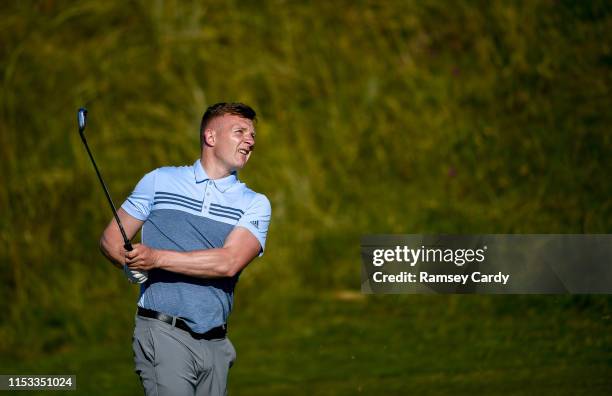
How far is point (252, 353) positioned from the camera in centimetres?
1155

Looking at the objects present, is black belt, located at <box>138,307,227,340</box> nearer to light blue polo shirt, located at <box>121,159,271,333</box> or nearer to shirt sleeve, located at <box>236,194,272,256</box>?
light blue polo shirt, located at <box>121,159,271,333</box>

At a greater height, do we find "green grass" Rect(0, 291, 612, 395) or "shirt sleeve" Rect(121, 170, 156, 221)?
"green grass" Rect(0, 291, 612, 395)

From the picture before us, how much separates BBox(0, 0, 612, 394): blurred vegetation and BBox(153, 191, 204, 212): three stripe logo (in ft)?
21.4

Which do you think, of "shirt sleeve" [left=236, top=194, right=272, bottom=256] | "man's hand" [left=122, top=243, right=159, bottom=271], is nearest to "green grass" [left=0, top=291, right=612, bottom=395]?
"shirt sleeve" [left=236, top=194, right=272, bottom=256]

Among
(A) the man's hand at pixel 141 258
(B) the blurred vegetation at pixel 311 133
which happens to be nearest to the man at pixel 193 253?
(A) the man's hand at pixel 141 258

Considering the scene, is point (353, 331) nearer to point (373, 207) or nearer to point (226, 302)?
point (373, 207)

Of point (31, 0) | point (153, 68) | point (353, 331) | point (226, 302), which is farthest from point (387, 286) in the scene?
point (226, 302)

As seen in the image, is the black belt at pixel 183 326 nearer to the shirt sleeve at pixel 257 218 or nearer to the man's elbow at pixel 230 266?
the man's elbow at pixel 230 266

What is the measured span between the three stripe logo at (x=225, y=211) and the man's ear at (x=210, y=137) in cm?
32

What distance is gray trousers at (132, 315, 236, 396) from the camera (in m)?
5.46

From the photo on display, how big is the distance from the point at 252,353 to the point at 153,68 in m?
4.02

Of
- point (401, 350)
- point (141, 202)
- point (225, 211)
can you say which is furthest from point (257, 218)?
point (401, 350)

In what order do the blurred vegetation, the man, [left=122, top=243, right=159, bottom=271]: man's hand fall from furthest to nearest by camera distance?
the blurred vegetation, the man, [left=122, top=243, right=159, bottom=271]: man's hand

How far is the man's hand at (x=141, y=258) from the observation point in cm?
526
